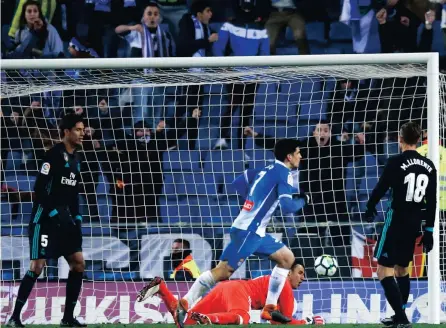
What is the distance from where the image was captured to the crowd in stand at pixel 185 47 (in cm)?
1212

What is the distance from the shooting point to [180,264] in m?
11.0

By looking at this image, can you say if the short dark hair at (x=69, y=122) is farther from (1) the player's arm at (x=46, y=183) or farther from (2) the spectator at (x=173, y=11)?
A: (2) the spectator at (x=173, y=11)

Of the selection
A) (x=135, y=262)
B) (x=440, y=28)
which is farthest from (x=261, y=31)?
(x=135, y=262)

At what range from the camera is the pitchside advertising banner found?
1073 cm

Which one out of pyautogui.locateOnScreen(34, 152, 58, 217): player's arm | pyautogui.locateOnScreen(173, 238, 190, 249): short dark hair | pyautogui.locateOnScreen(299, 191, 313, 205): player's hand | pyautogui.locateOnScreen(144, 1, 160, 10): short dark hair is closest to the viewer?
pyautogui.locateOnScreen(34, 152, 58, 217): player's arm

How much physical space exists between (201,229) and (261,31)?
341cm

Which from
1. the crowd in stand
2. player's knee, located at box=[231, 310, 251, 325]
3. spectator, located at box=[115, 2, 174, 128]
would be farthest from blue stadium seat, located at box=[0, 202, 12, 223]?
player's knee, located at box=[231, 310, 251, 325]

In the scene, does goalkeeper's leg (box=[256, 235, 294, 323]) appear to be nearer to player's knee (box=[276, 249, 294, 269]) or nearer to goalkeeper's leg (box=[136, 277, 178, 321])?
player's knee (box=[276, 249, 294, 269])

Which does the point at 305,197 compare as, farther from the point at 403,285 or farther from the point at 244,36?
the point at 244,36

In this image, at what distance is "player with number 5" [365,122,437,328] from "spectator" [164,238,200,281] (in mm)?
3303

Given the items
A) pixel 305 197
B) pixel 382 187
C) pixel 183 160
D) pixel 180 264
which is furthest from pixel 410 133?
pixel 183 160

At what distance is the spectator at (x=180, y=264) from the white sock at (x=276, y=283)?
6.01ft

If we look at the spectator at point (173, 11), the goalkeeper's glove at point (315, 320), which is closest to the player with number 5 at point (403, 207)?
the goalkeeper's glove at point (315, 320)

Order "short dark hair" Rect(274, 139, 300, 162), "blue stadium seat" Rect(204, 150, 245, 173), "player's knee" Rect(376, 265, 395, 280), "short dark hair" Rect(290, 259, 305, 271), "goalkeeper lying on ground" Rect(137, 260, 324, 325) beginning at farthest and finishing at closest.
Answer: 1. "blue stadium seat" Rect(204, 150, 245, 173)
2. "short dark hair" Rect(290, 259, 305, 271)
3. "goalkeeper lying on ground" Rect(137, 260, 324, 325)
4. "short dark hair" Rect(274, 139, 300, 162)
5. "player's knee" Rect(376, 265, 395, 280)
